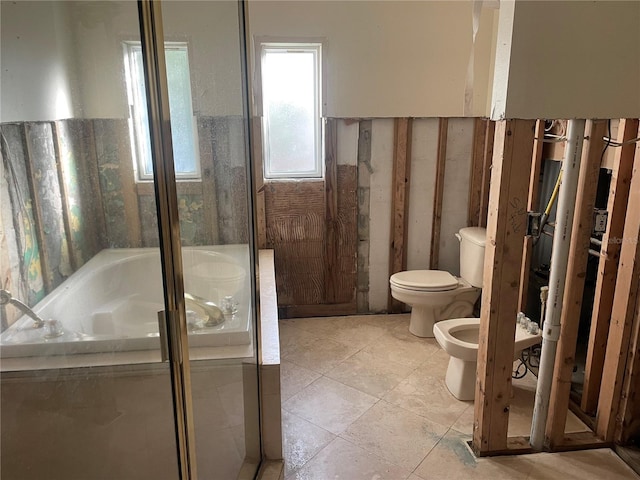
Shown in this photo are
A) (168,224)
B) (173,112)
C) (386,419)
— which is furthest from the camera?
(386,419)

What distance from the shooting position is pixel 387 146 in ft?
11.3

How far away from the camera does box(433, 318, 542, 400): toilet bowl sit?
2.52m

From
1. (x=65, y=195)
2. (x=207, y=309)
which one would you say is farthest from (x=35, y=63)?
(x=207, y=309)

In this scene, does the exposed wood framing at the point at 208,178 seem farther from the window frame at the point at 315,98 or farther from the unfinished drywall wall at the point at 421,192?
the unfinished drywall wall at the point at 421,192

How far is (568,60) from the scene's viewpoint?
174cm

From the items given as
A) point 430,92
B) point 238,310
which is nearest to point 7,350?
point 238,310

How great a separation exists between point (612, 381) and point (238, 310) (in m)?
1.69

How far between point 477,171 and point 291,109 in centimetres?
144

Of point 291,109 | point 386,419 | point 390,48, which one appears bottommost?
point 386,419

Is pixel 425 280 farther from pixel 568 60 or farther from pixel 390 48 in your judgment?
pixel 568 60

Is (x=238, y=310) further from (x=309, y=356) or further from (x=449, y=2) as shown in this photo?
(x=449, y=2)

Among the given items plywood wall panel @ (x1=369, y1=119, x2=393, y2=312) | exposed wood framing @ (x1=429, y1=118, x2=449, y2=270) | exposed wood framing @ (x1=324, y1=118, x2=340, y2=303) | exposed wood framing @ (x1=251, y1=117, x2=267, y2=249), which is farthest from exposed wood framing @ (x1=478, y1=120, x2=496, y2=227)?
exposed wood framing @ (x1=251, y1=117, x2=267, y2=249)

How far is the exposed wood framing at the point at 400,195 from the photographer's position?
3.41m

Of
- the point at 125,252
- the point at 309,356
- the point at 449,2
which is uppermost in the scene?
the point at 449,2
